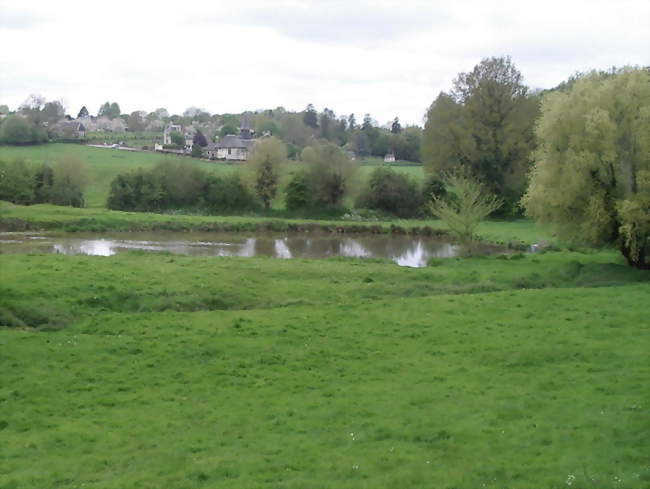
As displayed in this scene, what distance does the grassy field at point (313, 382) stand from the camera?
1127 centimetres

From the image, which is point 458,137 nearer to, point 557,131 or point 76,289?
point 557,131

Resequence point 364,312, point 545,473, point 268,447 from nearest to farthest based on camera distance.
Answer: point 545,473 → point 268,447 → point 364,312

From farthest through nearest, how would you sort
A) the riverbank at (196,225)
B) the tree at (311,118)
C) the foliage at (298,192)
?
the tree at (311,118)
the foliage at (298,192)
the riverbank at (196,225)

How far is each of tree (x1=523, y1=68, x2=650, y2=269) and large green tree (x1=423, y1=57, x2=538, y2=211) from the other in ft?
98.3

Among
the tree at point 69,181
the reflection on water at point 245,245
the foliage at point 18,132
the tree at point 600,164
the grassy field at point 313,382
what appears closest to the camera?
the grassy field at point 313,382

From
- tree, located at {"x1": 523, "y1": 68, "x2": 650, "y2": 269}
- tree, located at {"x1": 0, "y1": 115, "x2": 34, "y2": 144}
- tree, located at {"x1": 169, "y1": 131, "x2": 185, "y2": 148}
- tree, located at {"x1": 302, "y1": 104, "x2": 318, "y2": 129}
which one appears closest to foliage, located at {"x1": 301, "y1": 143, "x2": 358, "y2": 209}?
tree, located at {"x1": 523, "y1": 68, "x2": 650, "y2": 269}

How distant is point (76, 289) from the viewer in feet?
74.1

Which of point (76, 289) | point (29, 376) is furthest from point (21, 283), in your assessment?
point (29, 376)

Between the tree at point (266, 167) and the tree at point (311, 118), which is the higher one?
the tree at point (311, 118)

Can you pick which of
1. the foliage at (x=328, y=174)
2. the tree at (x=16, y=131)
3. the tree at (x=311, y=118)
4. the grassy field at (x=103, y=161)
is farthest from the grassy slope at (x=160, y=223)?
the tree at (x=311, y=118)

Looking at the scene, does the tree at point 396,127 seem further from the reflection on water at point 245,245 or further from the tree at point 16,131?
the reflection on water at point 245,245

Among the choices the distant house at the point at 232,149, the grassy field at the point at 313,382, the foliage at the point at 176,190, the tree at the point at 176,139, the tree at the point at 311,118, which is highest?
the tree at the point at 311,118

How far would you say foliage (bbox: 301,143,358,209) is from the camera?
2618 inches

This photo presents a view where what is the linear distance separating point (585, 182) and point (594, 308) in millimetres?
9407
